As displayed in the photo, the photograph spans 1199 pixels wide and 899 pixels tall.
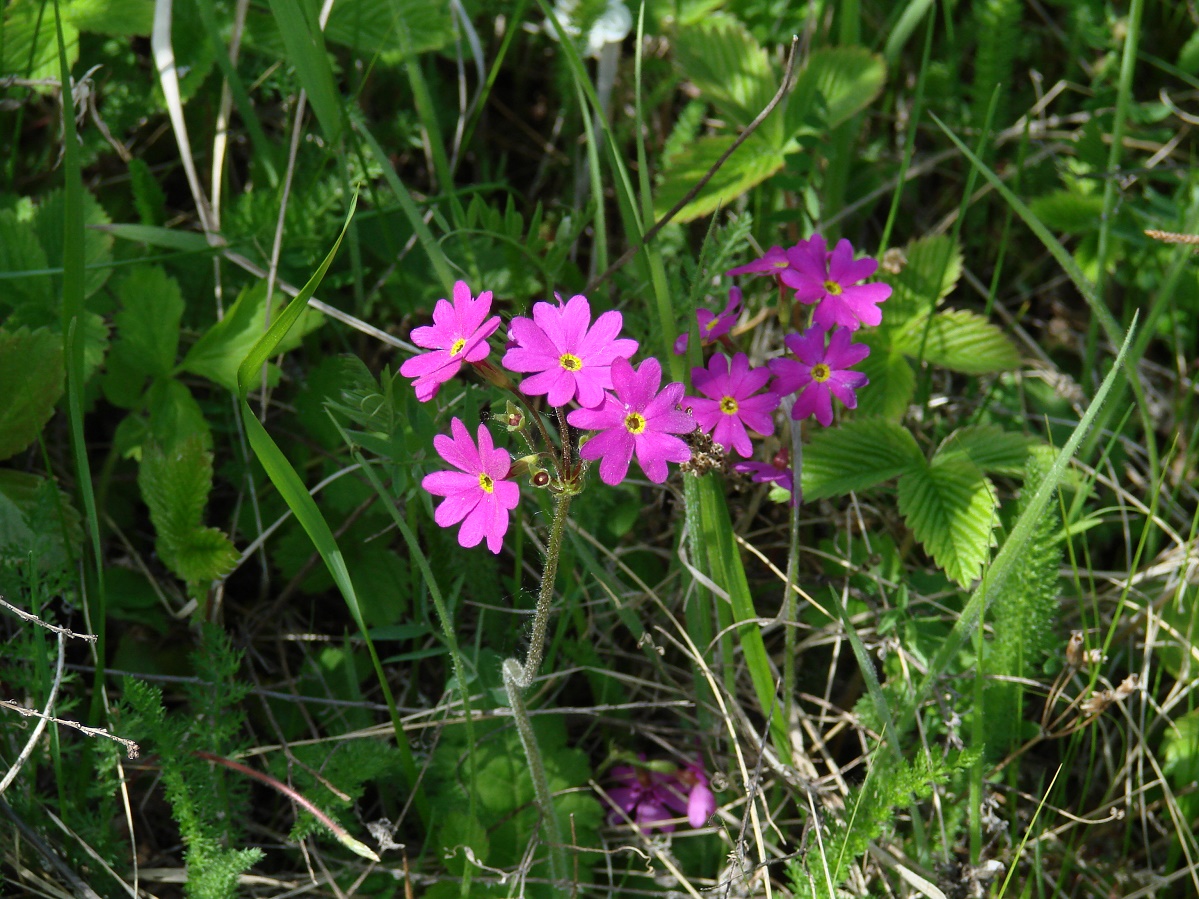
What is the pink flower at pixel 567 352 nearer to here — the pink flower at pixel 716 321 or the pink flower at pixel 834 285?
the pink flower at pixel 716 321

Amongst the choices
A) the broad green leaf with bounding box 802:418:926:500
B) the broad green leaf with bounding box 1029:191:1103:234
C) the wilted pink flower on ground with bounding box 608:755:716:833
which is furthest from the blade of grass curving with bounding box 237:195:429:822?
the broad green leaf with bounding box 1029:191:1103:234

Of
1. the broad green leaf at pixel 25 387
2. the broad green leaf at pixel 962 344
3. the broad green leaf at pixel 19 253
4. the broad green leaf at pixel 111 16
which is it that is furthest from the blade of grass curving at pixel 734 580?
the broad green leaf at pixel 111 16

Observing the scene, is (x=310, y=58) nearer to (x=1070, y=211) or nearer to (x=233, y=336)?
(x=233, y=336)

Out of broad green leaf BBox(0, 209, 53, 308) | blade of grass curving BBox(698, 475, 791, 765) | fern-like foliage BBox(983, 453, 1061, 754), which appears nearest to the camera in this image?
blade of grass curving BBox(698, 475, 791, 765)

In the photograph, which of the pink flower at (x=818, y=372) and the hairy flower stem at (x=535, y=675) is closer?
the hairy flower stem at (x=535, y=675)

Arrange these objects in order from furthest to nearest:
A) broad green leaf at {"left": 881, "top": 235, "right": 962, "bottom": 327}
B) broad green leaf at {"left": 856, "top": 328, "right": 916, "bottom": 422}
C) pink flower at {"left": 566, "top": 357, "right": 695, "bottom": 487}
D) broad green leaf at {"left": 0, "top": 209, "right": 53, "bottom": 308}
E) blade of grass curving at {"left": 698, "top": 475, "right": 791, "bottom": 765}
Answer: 1. broad green leaf at {"left": 881, "top": 235, "right": 962, "bottom": 327}
2. broad green leaf at {"left": 856, "top": 328, "right": 916, "bottom": 422}
3. broad green leaf at {"left": 0, "top": 209, "right": 53, "bottom": 308}
4. blade of grass curving at {"left": 698, "top": 475, "right": 791, "bottom": 765}
5. pink flower at {"left": 566, "top": 357, "right": 695, "bottom": 487}

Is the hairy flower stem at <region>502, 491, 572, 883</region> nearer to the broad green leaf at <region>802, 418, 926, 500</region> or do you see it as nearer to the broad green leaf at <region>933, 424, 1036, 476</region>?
the broad green leaf at <region>802, 418, 926, 500</region>

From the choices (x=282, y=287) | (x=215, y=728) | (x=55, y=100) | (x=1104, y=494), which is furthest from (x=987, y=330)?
(x=55, y=100)
